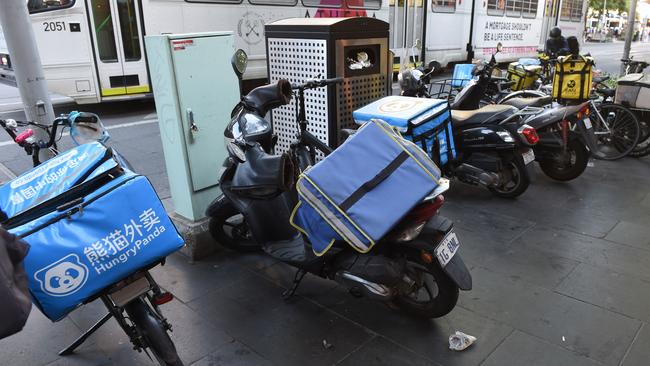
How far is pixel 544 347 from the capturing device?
104 inches

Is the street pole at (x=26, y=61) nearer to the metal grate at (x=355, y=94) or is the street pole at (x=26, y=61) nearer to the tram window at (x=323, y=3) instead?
the metal grate at (x=355, y=94)

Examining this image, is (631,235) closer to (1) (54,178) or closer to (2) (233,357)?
(2) (233,357)

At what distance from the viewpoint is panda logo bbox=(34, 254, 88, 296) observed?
1.85 meters

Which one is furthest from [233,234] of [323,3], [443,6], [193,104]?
[443,6]

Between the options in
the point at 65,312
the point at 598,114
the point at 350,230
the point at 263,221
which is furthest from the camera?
the point at 598,114

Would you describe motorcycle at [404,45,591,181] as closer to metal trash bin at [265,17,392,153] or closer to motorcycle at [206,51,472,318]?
metal trash bin at [265,17,392,153]

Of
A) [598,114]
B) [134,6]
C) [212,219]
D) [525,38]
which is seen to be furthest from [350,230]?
[525,38]

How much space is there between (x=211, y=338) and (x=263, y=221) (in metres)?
0.82

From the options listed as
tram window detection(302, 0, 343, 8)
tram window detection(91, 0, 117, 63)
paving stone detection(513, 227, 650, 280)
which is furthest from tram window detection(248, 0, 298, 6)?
paving stone detection(513, 227, 650, 280)

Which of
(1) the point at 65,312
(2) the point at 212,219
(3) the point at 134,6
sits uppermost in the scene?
(3) the point at 134,6

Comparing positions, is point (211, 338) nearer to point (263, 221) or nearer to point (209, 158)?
point (263, 221)

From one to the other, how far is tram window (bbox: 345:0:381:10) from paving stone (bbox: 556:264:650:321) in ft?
30.4

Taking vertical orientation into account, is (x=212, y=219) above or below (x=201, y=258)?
above

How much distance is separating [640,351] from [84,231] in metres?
2.85
